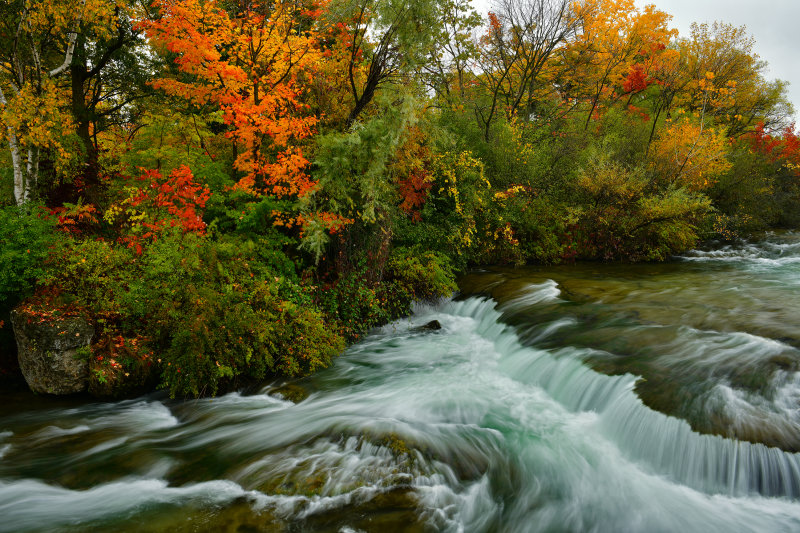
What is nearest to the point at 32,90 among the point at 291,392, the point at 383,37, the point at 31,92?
the point at 31,92

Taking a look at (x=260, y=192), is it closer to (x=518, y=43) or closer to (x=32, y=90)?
(x=32, y=90)

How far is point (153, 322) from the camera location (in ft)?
21.5

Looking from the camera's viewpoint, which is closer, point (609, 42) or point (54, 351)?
point (54, 351)

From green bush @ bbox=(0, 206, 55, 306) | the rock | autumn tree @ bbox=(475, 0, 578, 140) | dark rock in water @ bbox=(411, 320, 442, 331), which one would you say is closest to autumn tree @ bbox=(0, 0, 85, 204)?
green bush @ bbox=(0, 206, 55, 306)

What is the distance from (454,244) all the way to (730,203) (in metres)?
16.2

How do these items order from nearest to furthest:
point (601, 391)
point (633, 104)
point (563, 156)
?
1. point (601, 391)
2. point (563, 156)
3. point (633, 104)

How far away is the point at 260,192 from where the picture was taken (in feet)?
28.3

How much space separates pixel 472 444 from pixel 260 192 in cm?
628

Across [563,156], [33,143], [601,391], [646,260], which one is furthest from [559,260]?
[33,143]

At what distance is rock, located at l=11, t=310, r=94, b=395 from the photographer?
20.3 ft

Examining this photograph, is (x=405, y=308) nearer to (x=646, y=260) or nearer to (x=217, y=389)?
(x=217, y=389)

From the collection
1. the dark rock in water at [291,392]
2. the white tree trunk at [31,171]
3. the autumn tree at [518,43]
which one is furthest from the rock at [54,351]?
the autumn tree at [518,43]

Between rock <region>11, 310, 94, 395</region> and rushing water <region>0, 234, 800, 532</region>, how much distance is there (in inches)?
11.6

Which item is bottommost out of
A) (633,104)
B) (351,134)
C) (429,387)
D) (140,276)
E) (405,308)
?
(429,387)
